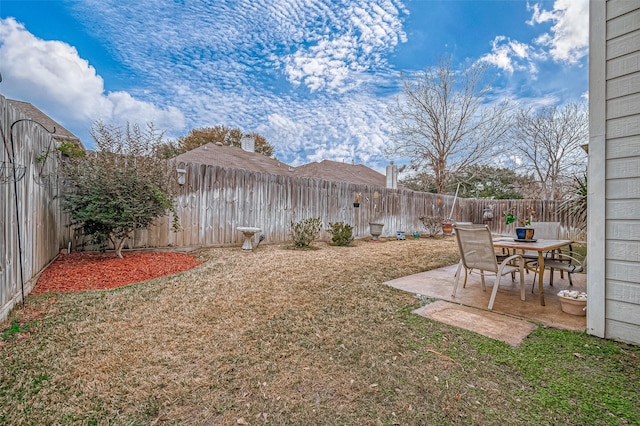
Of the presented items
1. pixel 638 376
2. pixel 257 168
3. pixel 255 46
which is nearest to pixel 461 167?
pixel 257 168

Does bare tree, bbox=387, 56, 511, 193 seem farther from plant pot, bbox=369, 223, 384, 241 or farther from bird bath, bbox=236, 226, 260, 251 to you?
bird bath, bbox=236, 226, 260, 251

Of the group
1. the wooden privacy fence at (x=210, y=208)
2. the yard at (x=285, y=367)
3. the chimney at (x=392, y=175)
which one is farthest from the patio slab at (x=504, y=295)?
the chimney at (x=392, y=175)

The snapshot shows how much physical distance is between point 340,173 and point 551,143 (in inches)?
460

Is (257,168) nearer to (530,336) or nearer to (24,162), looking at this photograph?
(24,162)

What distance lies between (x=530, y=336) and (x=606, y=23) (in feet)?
8.88

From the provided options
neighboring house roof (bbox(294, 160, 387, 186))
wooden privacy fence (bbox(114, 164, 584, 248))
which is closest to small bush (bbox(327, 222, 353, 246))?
wooden privacy fence (bbox(114, 164, 584, 248))

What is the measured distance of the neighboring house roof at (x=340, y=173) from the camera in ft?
52.4

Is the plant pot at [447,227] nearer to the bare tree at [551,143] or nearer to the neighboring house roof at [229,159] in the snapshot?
the bare tree at [551,143]

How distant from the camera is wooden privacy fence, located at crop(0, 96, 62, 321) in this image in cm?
244

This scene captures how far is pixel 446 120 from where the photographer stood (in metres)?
15.4

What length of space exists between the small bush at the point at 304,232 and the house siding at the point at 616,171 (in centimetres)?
535

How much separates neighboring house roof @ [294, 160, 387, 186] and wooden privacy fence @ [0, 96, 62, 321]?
39.8 feet

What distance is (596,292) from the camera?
234 cm

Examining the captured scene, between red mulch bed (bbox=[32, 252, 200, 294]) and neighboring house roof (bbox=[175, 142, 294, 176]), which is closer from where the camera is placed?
red mulch bed (bbox=[32, 252, 200, 294])
